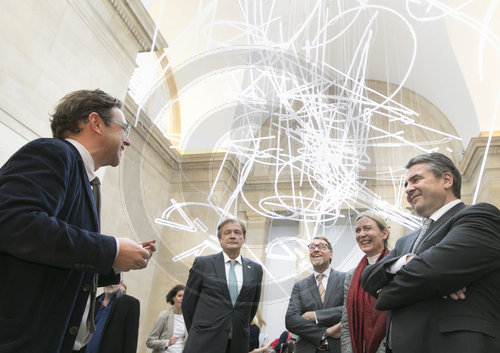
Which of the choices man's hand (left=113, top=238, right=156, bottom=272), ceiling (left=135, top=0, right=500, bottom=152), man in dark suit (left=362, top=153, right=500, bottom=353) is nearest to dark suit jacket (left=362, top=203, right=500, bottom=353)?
man in dark suit (left=362, top=153, right=500, bottom=353)

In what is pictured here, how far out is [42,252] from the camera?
130 cm

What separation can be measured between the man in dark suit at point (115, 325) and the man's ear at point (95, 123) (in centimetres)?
261

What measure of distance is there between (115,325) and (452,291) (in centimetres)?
318

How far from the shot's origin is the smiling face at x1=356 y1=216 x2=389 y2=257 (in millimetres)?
3138

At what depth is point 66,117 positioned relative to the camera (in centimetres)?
179

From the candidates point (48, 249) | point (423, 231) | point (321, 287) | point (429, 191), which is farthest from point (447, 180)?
point (48, 249)

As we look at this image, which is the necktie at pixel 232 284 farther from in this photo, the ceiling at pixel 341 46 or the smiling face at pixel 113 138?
the smiling face at pixel 113 138

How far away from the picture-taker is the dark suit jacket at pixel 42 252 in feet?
4.16

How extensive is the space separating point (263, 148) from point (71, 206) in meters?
1.59

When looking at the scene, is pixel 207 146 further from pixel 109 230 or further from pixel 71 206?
pixel 109 230

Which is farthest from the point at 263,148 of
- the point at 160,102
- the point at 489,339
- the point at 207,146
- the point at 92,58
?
the point at 92,58

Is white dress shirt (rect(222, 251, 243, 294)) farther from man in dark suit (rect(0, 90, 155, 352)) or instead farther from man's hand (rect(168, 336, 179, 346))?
man's hand (rect(168, 336, 179, 346))

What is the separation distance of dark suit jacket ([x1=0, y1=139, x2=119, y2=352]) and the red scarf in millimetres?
1948

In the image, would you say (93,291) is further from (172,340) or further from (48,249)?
(172,340)
